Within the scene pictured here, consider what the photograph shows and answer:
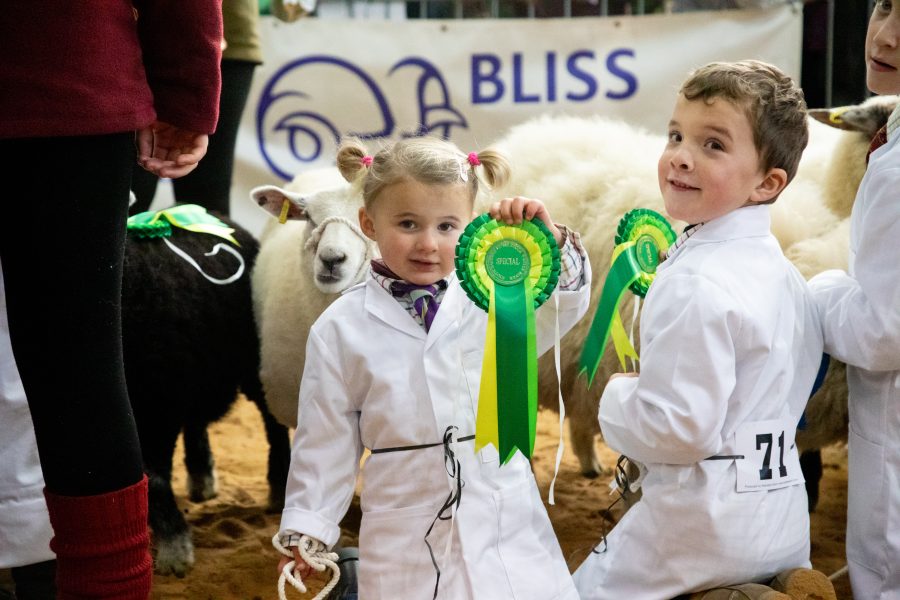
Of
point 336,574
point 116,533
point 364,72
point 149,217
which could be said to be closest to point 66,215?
point 116,533

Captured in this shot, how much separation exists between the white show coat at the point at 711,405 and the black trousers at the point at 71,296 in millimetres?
960

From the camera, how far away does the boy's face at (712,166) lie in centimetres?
193

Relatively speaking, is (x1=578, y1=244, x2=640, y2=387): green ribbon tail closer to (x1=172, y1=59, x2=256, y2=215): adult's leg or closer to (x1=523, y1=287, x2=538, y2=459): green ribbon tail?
(x1=523, y1=287, x2=538, y2=459): green ribbon tail

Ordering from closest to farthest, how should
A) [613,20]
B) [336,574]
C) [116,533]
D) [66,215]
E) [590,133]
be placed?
[66,215], [116,533], [336,574], [590,133], [613,20]

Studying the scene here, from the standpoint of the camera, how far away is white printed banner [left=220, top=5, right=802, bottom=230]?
18.2ft

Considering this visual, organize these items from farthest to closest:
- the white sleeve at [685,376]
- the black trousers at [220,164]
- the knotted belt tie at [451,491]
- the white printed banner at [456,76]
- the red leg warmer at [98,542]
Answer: the white printed banner at [456,76]
the black trousers at [220,164]
the knotted belt tie at [451,491]
the white sleeve at [685,376]
the red leg warmer at [98,542]

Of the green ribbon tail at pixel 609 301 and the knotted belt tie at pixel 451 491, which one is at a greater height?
the green ribbon tail at pixel 609 301

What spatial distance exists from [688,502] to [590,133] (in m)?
1.96

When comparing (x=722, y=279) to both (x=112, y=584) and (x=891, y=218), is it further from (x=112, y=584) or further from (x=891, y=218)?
(x=112, y=584)

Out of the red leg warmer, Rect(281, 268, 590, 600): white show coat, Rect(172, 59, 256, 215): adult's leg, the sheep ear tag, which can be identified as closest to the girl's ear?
Rect(281, 268, 590, 600): white show coat

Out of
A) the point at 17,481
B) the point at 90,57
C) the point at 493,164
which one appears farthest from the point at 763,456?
the point at 17,481

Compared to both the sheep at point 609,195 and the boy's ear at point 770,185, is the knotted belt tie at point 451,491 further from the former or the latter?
the sheep at point 609,195

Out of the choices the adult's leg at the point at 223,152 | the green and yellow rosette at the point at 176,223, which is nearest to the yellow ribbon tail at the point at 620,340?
the green and yellow rosette at the point at 176,223

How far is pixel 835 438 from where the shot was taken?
117 inches
